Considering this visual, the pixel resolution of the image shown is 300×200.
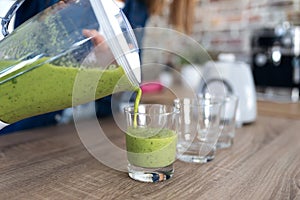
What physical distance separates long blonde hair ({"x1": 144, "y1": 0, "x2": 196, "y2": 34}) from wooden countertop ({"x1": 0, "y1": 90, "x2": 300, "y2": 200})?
49cm

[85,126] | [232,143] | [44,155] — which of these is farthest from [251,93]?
[44,155]

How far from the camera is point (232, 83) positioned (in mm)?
878

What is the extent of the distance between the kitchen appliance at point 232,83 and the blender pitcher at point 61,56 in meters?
0.47

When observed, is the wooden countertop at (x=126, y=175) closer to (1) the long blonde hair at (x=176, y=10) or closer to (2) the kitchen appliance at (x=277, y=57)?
(1) the long blonde hair at (x=176, y=10)

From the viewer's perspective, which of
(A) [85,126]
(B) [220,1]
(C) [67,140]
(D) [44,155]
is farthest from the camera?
(B) [220,1]

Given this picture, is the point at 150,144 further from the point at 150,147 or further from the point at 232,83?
the point at 232,83

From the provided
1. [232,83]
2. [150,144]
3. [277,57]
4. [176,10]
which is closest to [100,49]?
[150,144]

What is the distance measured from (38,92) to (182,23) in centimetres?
Answer: 75

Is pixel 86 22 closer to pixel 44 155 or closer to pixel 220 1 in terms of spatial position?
pixel 44 155

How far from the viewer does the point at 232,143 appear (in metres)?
0.68

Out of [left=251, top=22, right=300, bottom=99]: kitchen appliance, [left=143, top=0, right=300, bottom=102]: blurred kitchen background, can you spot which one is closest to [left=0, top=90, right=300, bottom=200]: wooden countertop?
[left=143, top=0, right=300, bottom=102]: blurred kitchen background

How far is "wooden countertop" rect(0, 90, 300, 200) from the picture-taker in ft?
1.38

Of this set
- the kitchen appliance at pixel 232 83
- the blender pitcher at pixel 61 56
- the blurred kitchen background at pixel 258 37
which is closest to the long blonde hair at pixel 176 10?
the blurred kitchen background at pixel 258 37

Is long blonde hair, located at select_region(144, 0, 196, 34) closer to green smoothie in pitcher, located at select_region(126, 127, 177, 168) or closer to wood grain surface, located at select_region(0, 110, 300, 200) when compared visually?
wood grain surface, located at select_region(0, 110, 300, 200)
